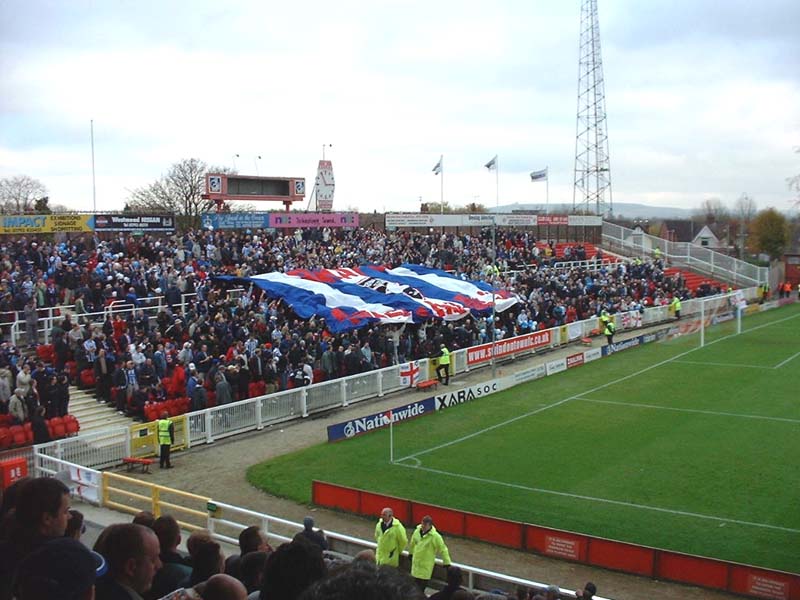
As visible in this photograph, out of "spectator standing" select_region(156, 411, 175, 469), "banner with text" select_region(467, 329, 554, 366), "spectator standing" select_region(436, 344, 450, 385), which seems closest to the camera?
"spectator standing" select_region(156, 411, 175, 469)

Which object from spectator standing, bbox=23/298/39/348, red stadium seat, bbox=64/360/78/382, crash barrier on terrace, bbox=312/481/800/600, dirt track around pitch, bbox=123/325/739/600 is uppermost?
spectator standing, bbox=23/298/39/348

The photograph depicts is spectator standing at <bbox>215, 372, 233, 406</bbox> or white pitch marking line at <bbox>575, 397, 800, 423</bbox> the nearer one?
spectator standing at <bbox>215, 372, 233, 406</bbox>

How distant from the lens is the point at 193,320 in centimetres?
2756

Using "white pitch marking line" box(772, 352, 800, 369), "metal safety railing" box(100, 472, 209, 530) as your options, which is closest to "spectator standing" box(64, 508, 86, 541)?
"metal safety railing" box(100, 472, 209, 530)

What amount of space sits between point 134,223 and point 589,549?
27720 mm

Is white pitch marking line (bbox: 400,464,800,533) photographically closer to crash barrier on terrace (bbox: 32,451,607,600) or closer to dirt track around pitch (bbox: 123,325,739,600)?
dirt track around pitch (bbox: 123,325,739,600)

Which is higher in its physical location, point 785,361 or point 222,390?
point 222,390

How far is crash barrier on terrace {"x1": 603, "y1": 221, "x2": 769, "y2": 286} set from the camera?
→ 62781 mm

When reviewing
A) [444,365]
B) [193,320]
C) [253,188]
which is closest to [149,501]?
[193,320]

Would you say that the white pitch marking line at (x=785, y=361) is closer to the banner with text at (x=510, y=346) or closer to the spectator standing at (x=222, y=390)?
the banner with text at (x=510, y=346)

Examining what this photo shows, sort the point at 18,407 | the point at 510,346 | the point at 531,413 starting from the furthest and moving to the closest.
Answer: the point at 510,346 → the point at 531,413 → the point at 18,407

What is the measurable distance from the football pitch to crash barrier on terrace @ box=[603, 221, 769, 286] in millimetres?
32347

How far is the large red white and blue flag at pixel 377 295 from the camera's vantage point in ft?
99.2

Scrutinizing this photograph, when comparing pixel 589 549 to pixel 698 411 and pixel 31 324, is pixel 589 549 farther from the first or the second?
pixel 31 324
